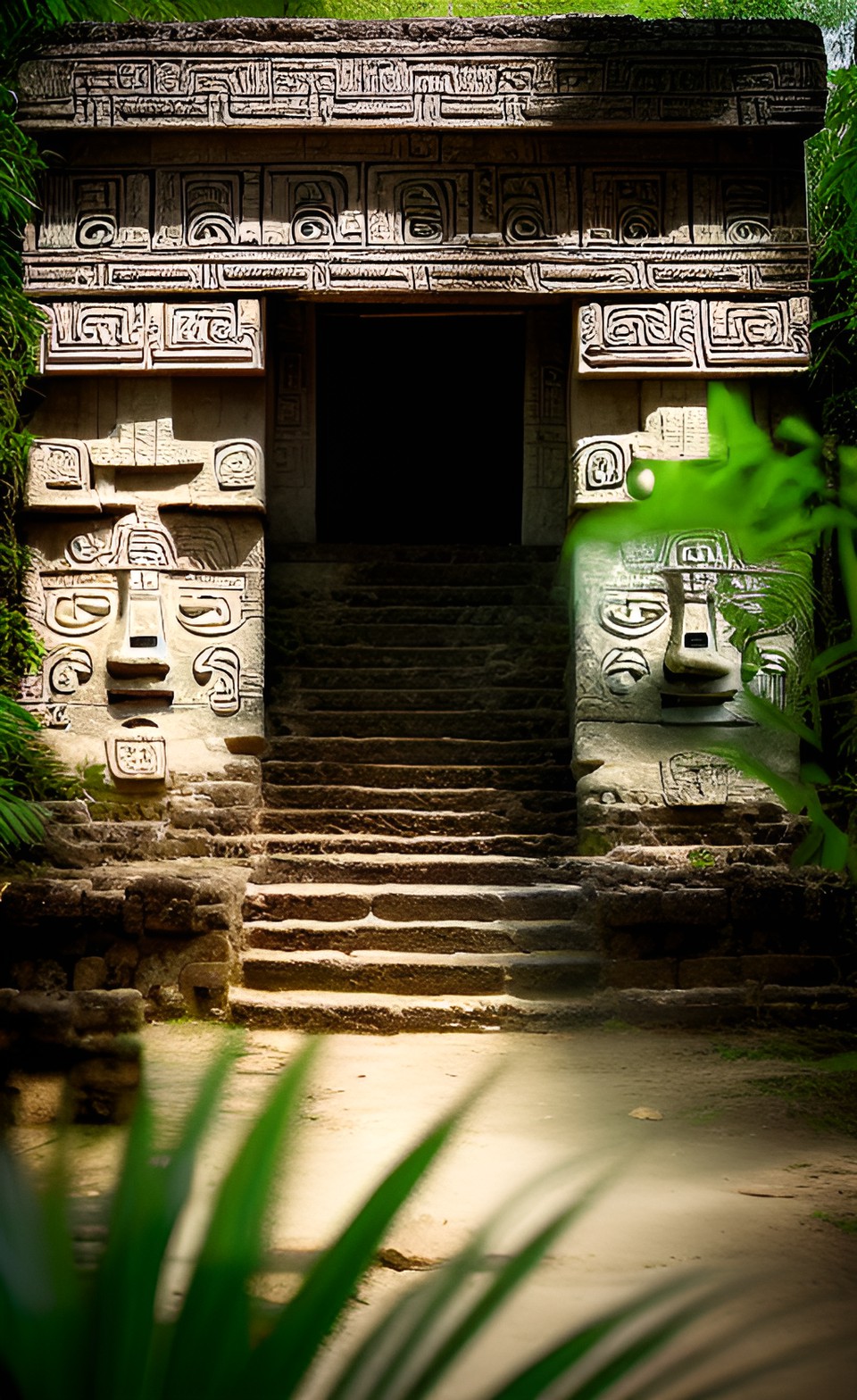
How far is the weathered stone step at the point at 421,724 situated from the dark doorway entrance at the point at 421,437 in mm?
4424

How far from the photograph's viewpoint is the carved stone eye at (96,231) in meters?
6.14

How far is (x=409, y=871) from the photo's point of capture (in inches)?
223

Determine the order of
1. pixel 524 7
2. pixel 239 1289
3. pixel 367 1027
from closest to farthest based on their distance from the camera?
pixel 239 1289 < pixel 367 1027 < pixel 524 7

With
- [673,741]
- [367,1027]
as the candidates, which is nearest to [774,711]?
[367,1027]

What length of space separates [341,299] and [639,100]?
5.98 ft

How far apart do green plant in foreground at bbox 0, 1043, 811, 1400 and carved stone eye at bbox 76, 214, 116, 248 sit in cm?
614

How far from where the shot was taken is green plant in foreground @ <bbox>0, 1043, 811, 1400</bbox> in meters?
0.72

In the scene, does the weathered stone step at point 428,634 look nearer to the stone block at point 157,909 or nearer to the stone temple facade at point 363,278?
the stone temple facade at point 363,278

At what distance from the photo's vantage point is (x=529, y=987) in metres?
4.98

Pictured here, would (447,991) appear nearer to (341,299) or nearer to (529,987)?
(529,987)

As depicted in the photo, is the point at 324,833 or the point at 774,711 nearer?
the point at 774,711

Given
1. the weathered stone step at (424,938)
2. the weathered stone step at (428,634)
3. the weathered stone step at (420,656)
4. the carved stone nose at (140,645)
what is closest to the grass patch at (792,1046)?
the weathered stone step at (424,938)

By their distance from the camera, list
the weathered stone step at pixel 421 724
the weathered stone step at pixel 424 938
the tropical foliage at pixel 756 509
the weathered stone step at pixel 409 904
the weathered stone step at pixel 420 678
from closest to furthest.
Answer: the tropical foliage at pixel 756 509 < the weathered stone step at pixel 424 938 < the weathered stone step at pixel 409 904 < the weathered stone step at pixel 421 724 < the weathered stone step at pixel 420 678

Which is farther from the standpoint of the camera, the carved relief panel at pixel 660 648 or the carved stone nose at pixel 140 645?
the carved stone nose at pixel 140 645
